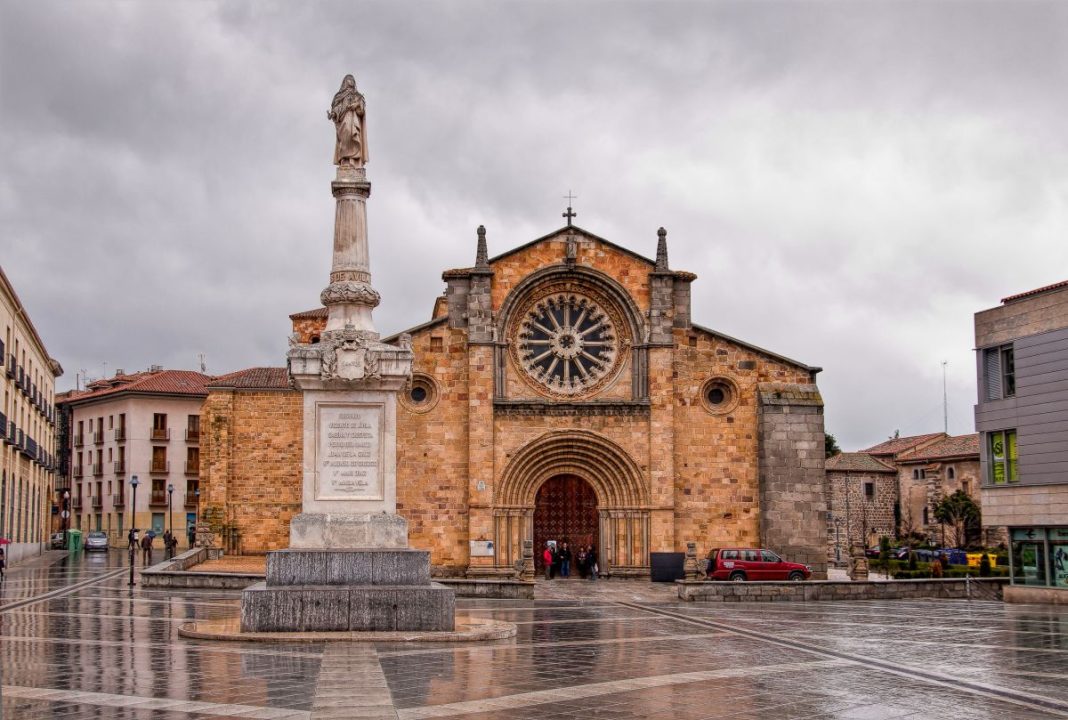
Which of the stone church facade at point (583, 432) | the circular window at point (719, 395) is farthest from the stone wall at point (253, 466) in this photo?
the circular window at point (719, 395)

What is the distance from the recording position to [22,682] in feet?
36.7

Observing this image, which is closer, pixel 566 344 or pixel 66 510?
pixel 566 344

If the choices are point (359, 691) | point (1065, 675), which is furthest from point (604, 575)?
point (359, 691)

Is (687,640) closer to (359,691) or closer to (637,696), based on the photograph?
→ (637,696)

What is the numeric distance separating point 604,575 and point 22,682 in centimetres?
2534

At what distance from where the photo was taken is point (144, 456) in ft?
222

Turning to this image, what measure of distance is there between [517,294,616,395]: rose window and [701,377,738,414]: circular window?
3095 millimetres

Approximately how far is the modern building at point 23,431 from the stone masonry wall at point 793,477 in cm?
2495

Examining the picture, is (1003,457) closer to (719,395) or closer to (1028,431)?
(1028,431)

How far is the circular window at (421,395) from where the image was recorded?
115 feet

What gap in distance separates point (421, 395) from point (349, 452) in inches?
783

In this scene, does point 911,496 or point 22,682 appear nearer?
point 22,682

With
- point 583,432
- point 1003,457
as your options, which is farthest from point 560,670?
point 583,432

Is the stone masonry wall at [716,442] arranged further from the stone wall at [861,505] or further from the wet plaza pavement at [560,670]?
the stone wall at [861,505]
